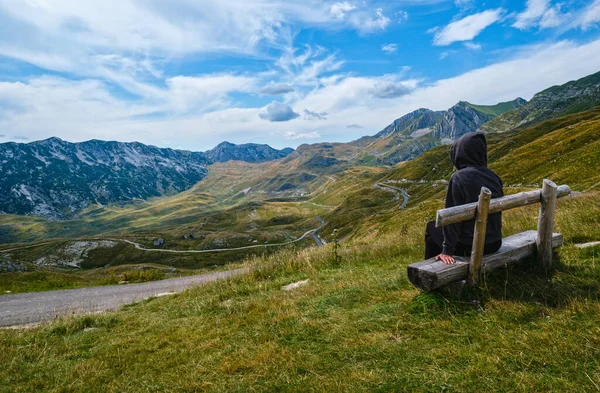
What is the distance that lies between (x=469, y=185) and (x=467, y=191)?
0.14 metres

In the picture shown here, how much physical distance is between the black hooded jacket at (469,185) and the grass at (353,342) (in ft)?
3.31

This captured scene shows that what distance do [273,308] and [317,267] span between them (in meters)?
4.77

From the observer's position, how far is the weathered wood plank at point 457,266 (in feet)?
20.1

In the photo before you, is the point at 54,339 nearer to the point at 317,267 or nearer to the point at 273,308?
the point at 273,308

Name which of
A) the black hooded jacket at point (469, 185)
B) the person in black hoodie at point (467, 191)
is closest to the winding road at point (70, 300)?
the person in black hoodie at point (467, 191)

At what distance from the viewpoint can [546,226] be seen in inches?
292

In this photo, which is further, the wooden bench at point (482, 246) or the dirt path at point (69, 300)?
the dirt path at point (69, 300)

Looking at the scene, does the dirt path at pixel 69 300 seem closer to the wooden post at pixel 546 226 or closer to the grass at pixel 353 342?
the grass at pixel 353 342

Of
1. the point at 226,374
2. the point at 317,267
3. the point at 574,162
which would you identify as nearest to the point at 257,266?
A: the point at 317,267

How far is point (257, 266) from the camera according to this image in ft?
43.4

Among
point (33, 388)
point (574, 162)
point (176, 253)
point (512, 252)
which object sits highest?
point (512, 252)

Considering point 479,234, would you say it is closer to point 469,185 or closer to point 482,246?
→ point 482,246

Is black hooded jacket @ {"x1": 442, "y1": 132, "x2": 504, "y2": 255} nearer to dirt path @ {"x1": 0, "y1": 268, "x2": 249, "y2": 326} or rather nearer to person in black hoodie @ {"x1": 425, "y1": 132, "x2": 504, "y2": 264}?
person in black hoodie @ {"x1": 425, "y1": 132, "x2": 504, "y2": 264}

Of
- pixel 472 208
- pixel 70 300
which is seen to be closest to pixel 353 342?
pixel 472 208
